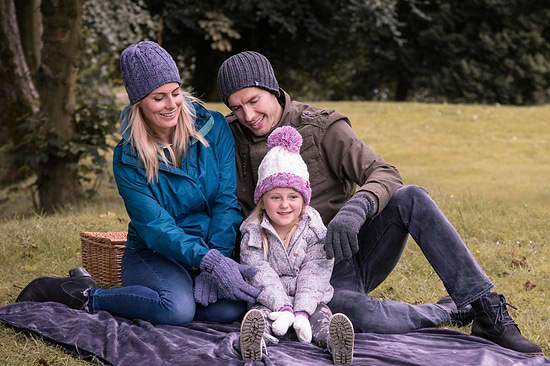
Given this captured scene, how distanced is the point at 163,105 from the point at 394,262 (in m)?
1.43

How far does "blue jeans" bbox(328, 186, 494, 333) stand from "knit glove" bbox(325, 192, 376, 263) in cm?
20

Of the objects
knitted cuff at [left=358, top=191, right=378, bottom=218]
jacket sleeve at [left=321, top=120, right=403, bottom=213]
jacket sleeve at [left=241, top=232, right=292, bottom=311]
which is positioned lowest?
jacket sleeve at [left=241, top=232, right=292, bottom=311]

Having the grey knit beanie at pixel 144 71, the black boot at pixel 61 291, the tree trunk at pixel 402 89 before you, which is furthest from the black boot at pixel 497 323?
the tree trunk at pixel 402 89

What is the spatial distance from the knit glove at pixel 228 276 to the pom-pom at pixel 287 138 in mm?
624

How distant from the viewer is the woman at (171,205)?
3511 mm

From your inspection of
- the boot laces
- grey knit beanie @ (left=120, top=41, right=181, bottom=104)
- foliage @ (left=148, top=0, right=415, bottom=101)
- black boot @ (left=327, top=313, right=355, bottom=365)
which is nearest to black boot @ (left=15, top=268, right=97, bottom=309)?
grey knit beanie @ (left=120, top=41, right=181, bottom=104)

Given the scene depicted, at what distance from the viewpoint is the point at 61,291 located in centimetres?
388

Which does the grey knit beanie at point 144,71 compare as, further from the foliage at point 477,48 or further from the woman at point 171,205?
the foliage at point 477,48

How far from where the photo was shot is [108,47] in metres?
11.5

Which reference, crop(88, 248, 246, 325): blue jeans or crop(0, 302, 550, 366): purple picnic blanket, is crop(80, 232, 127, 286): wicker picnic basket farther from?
crop(0, 302, 550, 366): purple picnic blanket

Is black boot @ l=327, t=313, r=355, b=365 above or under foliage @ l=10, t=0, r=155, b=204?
under

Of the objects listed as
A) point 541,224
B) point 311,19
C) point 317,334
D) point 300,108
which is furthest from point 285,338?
point 311,19

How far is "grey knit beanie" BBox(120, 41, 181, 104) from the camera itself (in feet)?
11.6

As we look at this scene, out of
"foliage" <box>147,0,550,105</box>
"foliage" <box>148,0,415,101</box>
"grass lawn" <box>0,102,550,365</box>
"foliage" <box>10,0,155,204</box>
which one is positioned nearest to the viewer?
"grass lawn" <box>0,102,550,365</box>
